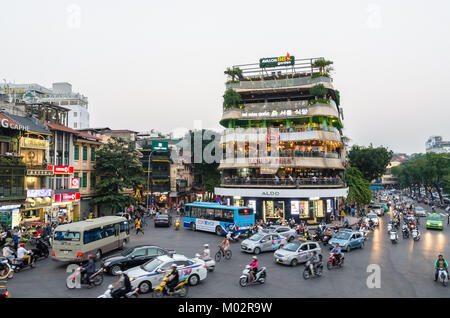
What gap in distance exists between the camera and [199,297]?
43.5ft

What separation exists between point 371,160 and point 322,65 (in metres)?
30.4

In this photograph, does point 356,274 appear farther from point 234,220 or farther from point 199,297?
point 234,220

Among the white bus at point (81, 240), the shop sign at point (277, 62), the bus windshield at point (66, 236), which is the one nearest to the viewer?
the white bus at point (81, 240)

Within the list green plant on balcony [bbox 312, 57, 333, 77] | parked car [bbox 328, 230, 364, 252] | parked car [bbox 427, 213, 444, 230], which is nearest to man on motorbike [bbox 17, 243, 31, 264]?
parked car [bbox 328, 230, 364, 252]

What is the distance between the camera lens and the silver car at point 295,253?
18.7 m

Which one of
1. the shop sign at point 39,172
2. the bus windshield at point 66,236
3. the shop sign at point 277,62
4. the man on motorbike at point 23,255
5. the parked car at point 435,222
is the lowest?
the parked car at point 435,222

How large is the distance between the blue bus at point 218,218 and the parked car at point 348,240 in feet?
28.0

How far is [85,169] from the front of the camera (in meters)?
38.6

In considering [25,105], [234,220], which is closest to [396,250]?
[234,220]

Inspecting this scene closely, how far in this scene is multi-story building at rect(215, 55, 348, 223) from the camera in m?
39.3

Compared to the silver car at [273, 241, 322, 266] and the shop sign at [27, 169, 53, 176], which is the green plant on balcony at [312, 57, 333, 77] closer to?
the silver car at [273, 241, 322, 266]

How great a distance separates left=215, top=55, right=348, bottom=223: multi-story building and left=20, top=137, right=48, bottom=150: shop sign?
23263mm

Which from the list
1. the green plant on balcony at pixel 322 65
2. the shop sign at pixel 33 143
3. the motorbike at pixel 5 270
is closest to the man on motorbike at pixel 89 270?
the motorbike at pixel 5 270

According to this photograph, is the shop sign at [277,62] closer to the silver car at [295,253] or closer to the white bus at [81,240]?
the silver car at [295,253]
